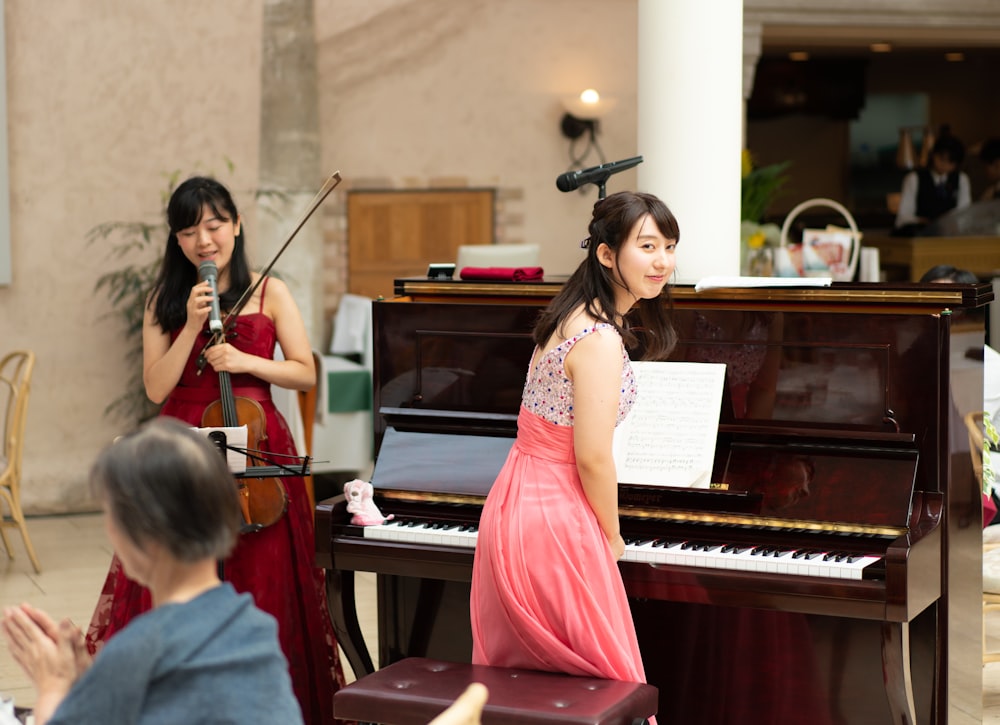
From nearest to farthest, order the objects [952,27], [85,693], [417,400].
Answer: [85,693]
[417,400]
[952,27]

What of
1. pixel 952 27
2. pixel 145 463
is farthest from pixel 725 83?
pixel 952 27

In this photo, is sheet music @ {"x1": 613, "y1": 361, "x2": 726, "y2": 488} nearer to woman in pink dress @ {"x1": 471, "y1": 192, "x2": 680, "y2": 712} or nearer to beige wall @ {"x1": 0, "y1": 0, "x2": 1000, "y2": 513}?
woman in pink dress @ {"x1": 471, "y1": 192, "x2": 680, "y2": 712}

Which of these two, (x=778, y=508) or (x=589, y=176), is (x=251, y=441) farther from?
(x=778, y=508)

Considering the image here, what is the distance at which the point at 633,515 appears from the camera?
10.3 ft

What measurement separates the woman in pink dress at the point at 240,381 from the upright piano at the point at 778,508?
254 mm

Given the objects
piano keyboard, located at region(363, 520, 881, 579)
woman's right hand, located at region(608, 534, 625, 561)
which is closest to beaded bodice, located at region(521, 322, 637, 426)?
woman's right hand, located at region(608, 534, 625, 561)

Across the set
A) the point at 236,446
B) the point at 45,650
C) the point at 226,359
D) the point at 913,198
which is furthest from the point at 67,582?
the point at 913,198

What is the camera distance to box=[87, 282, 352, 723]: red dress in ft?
11.4

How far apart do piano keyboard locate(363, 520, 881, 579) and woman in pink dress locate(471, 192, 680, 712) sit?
19 cm

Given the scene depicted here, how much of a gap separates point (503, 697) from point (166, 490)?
46.6 inches

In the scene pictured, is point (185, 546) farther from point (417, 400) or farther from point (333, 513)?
point (417, 400)

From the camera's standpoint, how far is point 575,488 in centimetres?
278

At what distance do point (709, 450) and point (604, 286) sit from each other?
55 cm

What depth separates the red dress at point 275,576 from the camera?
3488 millimetres
